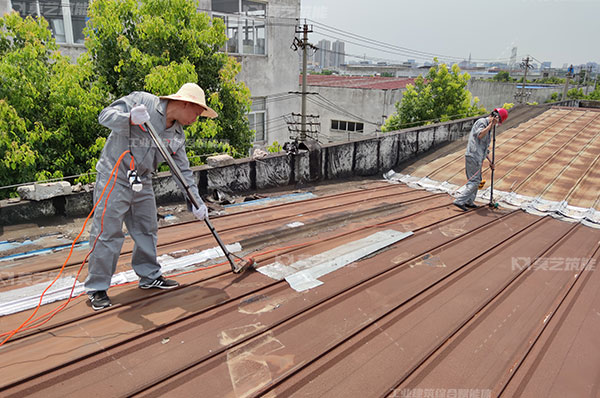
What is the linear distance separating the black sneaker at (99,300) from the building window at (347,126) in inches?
844

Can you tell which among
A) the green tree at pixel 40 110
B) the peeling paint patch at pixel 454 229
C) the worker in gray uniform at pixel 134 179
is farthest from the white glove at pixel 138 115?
the green tree at pixel 40 110

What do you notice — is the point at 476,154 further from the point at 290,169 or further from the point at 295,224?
the point at 295,224

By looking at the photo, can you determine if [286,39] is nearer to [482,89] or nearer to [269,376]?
[269,376]

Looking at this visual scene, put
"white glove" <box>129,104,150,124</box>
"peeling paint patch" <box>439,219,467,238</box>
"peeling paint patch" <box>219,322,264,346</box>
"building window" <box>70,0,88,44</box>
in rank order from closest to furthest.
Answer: "peeling paint patch" <box>219,322,264,346</box> → "white glove" <box>129,104,150,124</box> → "peeling paint patch" <box>439,219,467,238</box> → "building window" <box>70,0,88,44</box>

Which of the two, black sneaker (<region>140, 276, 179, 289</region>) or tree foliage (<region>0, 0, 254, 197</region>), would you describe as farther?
tree foliage (<region>0, 0, 254, 197</region>)

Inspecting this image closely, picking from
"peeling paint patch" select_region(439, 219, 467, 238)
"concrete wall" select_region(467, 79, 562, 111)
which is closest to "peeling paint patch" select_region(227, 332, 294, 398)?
"peeling paint patch" select_region(439, 219, 467, 238)

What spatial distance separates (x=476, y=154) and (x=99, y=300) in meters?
5.32

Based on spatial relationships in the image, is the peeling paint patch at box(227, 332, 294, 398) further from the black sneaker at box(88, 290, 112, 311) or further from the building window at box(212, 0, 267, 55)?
the building window at box(212, 0, 267, 55)

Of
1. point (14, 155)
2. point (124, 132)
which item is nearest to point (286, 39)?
point (14, 155)

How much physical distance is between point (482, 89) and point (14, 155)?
113ft

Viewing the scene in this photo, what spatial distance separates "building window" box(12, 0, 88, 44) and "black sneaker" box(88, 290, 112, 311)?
8759 millimetres

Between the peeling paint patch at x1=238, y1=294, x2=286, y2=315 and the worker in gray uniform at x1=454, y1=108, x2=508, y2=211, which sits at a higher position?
the worker in gray uniform at x1=454, y1=108, x2=508, y2=211

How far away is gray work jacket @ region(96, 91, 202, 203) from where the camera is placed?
280cm

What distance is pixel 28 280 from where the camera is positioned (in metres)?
3.22
